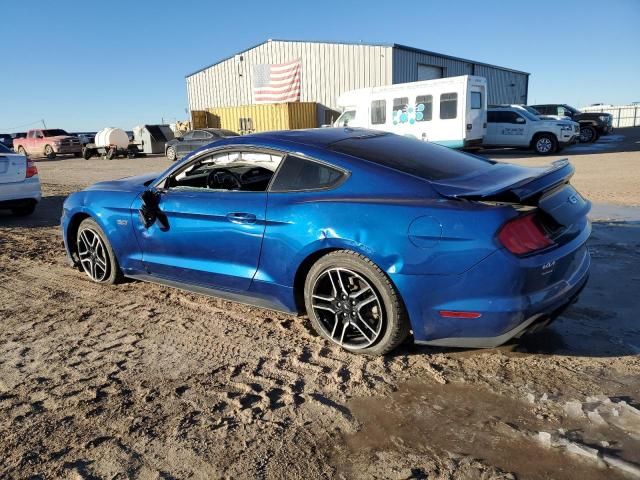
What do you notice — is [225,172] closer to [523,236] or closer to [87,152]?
[523,236]

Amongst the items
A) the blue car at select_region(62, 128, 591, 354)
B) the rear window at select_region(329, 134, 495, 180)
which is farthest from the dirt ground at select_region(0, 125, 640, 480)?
the rear window at select_region(329, 134, 495, 180)

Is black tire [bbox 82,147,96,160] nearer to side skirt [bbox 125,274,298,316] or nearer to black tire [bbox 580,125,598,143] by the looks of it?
black tire [bbox 580,125,598,143]

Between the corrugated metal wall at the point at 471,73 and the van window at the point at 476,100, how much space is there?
29.8 feet

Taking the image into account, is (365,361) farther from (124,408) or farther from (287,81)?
(287,81)

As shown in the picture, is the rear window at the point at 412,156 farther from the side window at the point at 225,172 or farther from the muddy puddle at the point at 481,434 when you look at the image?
the muddy puddle at the point at 481,434

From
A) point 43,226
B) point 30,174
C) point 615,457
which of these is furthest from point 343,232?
point 30,174

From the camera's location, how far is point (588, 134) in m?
24.9

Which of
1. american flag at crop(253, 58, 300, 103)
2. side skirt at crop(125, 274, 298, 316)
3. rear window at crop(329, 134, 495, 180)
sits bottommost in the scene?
side skirt at crop(125, 274, 298, 316)

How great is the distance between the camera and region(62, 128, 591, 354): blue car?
111 inches

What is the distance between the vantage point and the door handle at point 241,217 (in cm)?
355

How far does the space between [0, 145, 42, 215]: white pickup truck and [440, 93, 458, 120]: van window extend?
13279mm

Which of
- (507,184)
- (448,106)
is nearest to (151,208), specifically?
(507,184)

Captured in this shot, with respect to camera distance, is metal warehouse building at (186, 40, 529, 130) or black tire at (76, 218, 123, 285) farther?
metal warehouse building at (186, 40, 529, 130)

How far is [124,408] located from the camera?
284 centimetres
